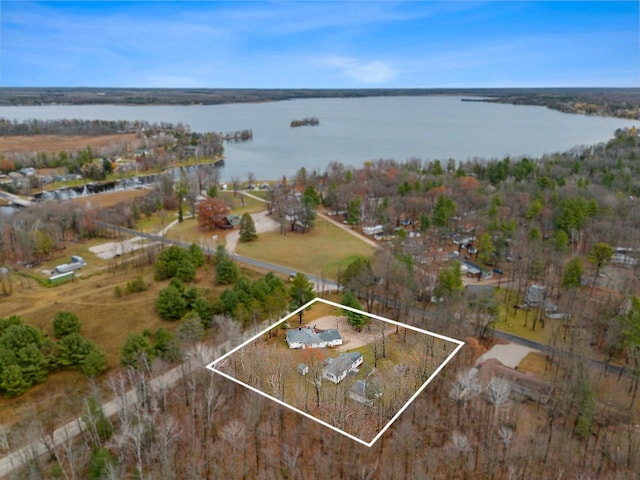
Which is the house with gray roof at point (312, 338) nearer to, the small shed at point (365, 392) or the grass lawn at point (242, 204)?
the small shed at point (365, 392)

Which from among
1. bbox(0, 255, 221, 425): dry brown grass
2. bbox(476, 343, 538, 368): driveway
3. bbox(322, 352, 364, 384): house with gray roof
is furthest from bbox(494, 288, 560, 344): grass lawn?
bbox(322, 352, 364, 384): house with gray roof

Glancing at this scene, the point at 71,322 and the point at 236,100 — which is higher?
the point at 236,100

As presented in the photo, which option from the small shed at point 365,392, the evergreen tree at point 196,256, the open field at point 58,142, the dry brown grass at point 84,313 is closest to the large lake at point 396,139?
the open field at point 58,142

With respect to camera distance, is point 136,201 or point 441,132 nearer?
point 136,201

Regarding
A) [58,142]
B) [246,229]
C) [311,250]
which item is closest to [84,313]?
[246,229]

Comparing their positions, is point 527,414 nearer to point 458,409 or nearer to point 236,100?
point 458,409

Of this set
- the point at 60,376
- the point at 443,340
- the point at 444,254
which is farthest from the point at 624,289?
the point at 60,376
